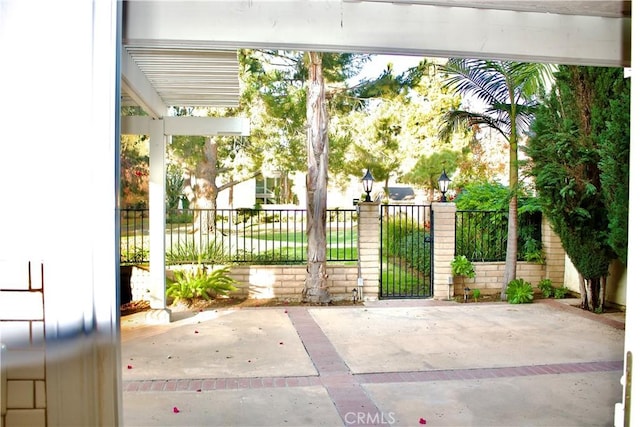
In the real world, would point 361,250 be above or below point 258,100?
below

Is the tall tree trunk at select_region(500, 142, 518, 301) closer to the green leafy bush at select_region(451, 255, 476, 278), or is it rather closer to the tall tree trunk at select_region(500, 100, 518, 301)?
the tall tree trunk at select_region(500, 100, 518, 301)

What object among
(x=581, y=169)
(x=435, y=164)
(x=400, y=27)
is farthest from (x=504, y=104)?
(x=435, y=164)

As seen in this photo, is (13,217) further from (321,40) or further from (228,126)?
(228,126)

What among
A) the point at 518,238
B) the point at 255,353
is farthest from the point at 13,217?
the point at 518,238

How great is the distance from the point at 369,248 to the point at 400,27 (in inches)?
215

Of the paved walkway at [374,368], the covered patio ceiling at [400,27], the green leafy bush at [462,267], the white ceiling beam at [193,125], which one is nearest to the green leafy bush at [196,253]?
the paved walkway at [374,368]

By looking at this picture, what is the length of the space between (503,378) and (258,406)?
2.12m

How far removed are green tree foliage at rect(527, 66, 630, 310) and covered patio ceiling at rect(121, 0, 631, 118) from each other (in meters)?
3.76

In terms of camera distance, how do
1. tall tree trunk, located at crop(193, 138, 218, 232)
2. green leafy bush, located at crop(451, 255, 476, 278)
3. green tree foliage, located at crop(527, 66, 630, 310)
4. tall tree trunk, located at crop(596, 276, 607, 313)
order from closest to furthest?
green tree foliage, located at crop(527, 66, 630, 310) < tall tree trunk, located at crop(596, 276, 607, 313) < green leafy bush, located at crop(451, 255, 476, 278) < tall tree trunk, located at crop(193, 138, 218, 232)

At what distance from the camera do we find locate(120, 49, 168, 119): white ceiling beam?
4.51m

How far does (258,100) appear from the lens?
1141 centimetres

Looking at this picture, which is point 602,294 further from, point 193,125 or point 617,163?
point 193,125

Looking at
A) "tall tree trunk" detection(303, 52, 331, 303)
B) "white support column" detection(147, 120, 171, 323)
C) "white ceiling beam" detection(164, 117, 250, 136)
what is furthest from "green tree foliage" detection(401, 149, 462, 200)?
"white support column" detection(147, 120, 171, 323)

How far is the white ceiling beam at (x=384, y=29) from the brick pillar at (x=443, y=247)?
5106 millimetres
